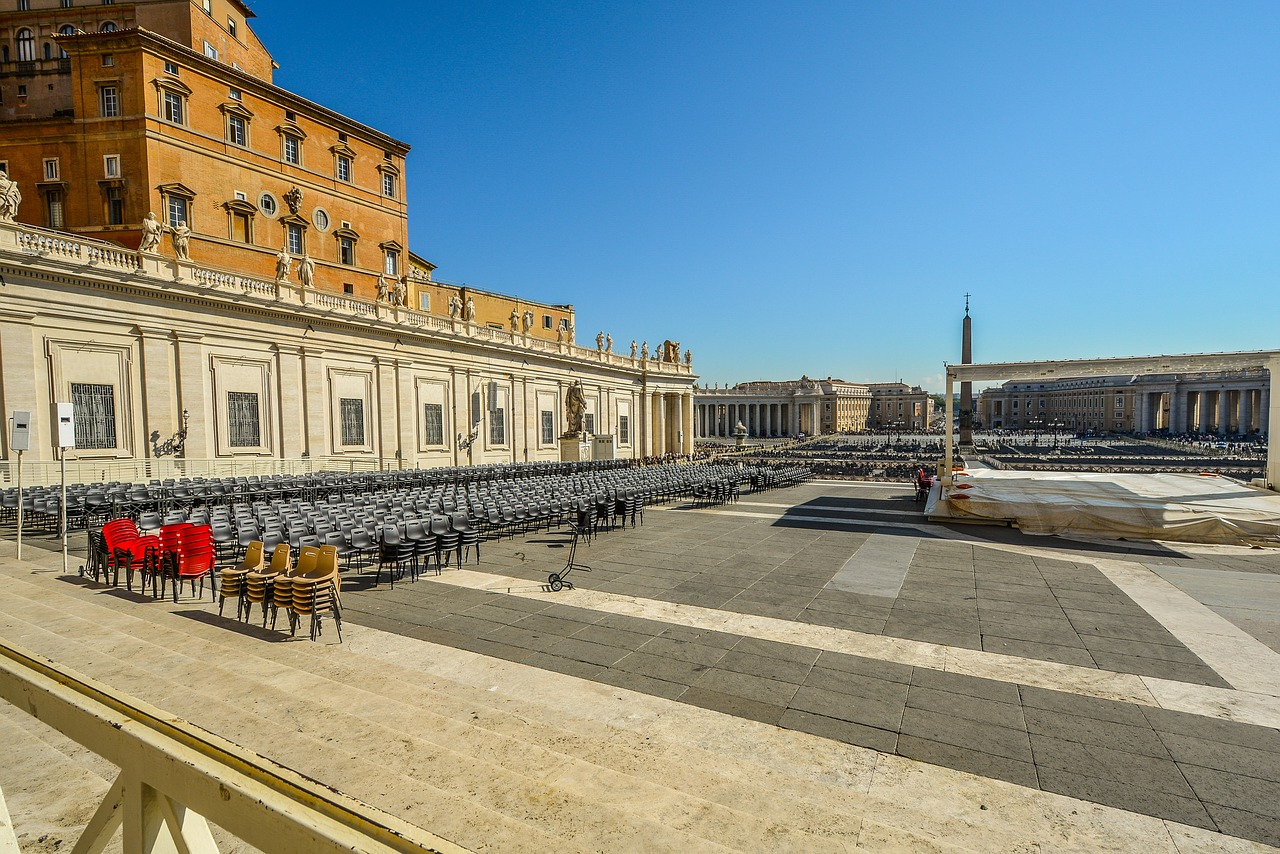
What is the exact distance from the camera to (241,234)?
34375 millimetres

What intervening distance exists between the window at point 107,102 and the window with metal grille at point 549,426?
28.6m

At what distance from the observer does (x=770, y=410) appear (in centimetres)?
15175

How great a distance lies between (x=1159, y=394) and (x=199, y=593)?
582ft

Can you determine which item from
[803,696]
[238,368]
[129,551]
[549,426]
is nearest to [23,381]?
[238,368]

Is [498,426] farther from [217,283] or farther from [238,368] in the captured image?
[217,283]

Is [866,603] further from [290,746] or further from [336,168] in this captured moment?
[336,168]

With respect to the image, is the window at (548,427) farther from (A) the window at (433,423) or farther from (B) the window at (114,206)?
(B) the window at (114,206)

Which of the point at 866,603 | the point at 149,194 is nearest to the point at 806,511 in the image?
the point at 866,603

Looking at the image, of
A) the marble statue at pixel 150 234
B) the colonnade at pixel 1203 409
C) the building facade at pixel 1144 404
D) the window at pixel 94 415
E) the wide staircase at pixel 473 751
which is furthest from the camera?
the building facade at pixel 1144 404

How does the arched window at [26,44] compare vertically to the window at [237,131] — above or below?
above

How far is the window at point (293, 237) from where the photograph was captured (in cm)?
3666

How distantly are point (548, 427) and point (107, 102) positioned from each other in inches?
1187

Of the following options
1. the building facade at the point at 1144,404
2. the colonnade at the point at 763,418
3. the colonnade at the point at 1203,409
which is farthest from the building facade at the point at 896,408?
the colonnade at the point at 1203,409

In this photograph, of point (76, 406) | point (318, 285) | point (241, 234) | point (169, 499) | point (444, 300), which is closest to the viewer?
point (169, 499)
